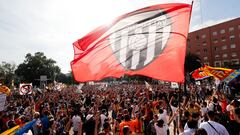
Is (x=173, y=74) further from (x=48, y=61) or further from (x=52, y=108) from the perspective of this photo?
(x=48, y=61)

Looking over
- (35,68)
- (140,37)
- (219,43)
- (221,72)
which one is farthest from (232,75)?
(35,68)

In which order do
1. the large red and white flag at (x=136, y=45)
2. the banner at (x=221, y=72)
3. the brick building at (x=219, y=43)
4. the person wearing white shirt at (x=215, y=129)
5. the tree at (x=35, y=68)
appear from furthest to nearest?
the tree at (x=35, y=68)
the brick building at (x=219, y=43)
the banner at (x=221, y=72)
the large red and white flag at (x=136, y=45)
the person wearing white shirt at (x=215, y=129)

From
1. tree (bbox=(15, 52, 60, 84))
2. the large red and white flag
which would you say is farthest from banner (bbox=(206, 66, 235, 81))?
tree (bbox=(15, 52, 60, 84))

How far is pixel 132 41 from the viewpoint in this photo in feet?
25.7

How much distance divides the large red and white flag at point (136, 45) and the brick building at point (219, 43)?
7152 cm

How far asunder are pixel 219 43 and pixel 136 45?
77.0 metres

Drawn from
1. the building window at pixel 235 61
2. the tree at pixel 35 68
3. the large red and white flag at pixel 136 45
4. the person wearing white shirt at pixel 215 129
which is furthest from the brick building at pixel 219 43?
the person wearing white shirt at pixel 215 129

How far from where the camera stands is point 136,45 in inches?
304

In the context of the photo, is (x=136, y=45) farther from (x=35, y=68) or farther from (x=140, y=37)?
(x=35, y=68)

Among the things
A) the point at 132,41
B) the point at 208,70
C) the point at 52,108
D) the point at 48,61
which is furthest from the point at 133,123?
the point at 48,61

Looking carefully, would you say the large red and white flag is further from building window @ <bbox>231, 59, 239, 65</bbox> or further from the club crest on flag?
building window @ <bbox>231, 59, 239, 65</bbox>

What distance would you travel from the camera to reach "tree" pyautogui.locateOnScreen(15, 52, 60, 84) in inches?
4213

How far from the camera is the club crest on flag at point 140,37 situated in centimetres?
739

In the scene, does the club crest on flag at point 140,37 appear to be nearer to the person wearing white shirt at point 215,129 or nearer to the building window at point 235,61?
the person wearing white shirt at point 215,129
